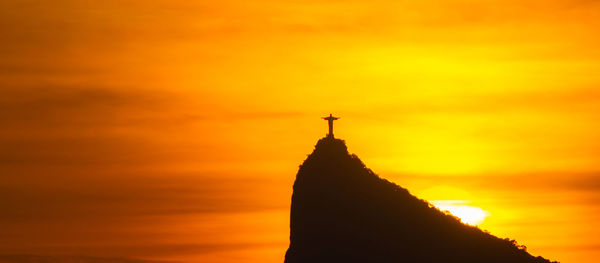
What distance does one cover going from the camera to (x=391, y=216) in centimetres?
17875

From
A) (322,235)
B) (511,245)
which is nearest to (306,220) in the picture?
(322,235)

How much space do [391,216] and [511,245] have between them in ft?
29.9

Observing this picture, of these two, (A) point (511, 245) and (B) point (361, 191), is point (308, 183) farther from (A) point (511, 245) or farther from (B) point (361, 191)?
(A) point (511, 245)

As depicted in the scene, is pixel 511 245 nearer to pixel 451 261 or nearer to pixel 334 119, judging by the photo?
pixel 451 261

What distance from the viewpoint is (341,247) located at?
7018 inches

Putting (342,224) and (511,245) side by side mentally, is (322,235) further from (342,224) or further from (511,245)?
(511,245)

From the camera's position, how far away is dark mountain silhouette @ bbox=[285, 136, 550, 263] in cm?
17788

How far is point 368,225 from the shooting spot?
7037 inches

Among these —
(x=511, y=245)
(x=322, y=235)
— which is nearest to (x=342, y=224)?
(x=322, y=235)

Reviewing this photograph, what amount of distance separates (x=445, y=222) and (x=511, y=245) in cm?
523

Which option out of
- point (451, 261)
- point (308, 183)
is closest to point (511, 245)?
point (451, 261)

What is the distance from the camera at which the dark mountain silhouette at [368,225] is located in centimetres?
17788

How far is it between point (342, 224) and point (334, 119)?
30.1ft

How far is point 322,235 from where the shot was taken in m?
179
